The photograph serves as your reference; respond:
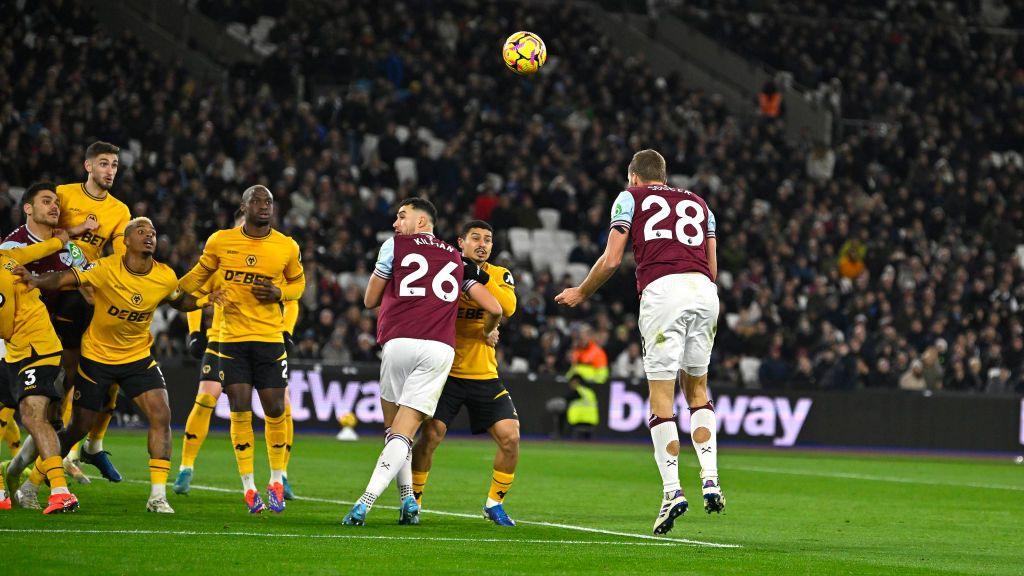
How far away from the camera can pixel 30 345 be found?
1105 cm

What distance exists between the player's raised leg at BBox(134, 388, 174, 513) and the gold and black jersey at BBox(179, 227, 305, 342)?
0.85m

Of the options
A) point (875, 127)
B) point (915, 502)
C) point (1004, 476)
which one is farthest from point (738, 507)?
point (875, 127)

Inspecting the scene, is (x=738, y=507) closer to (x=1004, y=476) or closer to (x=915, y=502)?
(x=915, y=502)

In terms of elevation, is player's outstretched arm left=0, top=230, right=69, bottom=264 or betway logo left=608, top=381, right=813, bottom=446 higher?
player's outstretched arm left=0, top=230, right=69, bottom=264

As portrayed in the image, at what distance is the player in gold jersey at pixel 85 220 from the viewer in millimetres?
12312

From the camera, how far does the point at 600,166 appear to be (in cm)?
3191

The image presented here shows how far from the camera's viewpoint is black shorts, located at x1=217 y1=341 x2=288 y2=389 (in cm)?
1185

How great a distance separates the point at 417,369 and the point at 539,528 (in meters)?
1.67

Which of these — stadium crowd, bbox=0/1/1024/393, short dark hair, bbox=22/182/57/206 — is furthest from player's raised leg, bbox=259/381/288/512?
stadium crowd, bbox=0/1/1024/393

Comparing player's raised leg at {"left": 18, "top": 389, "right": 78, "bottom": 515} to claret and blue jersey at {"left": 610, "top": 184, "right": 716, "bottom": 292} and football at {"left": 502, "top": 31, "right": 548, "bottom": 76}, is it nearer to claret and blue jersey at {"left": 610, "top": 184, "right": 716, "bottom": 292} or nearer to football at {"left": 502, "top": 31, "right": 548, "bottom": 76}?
claret and blue jersey at {"left": 610, "top": 184, "right": 716, "bottom": 292}

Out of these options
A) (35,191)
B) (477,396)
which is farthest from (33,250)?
(477,396)

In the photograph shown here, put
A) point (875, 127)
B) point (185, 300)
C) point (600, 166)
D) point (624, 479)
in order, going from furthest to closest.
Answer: point (875, 127), point (600, 166), point (624, 479), point (185, 300)

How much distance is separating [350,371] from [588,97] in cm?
1254

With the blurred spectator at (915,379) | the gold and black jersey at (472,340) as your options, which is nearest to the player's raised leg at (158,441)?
the gold and black jersey at (472,340)
